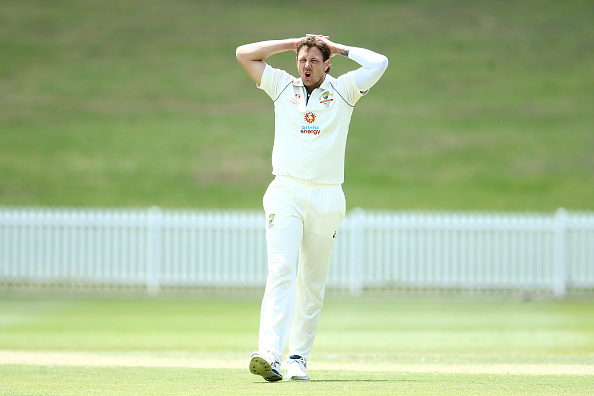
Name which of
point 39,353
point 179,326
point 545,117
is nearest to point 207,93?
point 545,117

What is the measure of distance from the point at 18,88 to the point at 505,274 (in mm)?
19385

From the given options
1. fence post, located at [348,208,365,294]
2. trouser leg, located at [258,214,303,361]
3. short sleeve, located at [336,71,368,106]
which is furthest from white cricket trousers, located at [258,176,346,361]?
fence post, located at [348,208,365,294]

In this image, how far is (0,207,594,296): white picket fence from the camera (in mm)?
15375

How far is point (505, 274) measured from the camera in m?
15.5

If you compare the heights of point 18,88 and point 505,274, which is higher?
point 18,88

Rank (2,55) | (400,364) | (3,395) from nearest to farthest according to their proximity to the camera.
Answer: (3,395) < (400,364) < (2,55)

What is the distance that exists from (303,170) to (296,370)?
1.21 m

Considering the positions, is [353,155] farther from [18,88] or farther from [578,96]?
[18,88]

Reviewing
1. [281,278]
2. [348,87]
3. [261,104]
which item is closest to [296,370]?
[281,278]

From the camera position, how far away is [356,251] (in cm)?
1544

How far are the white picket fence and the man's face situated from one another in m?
9.63

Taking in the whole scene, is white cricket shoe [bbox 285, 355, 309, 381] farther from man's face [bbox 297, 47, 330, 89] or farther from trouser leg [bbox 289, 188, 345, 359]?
man's face [bbox 297, 47, 330, 89]

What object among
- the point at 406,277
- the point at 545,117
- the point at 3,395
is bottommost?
the point at 406,277

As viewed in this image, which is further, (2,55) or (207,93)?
(2,55)
